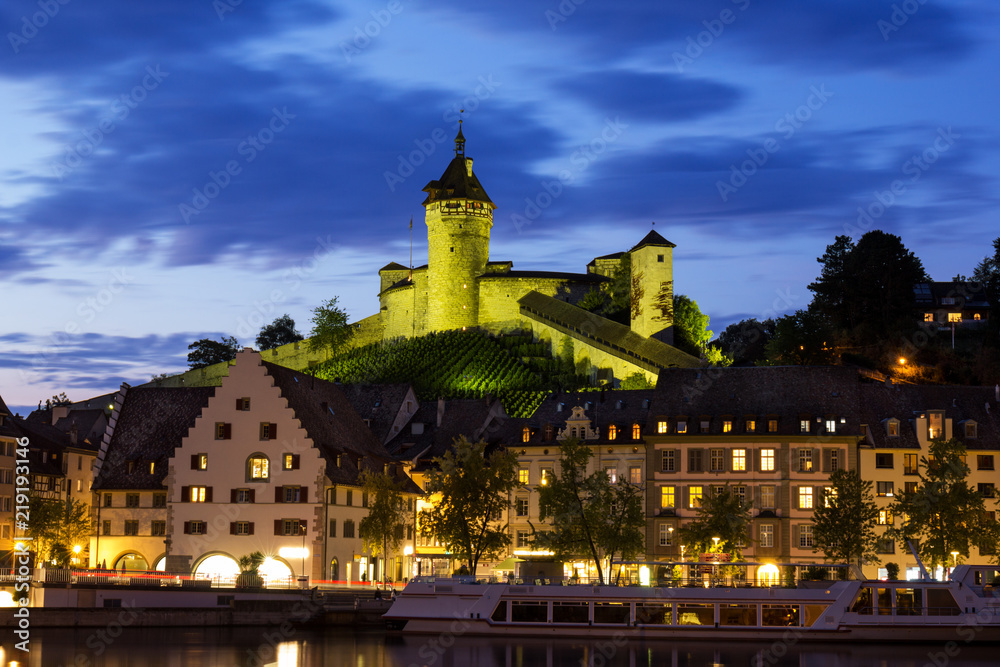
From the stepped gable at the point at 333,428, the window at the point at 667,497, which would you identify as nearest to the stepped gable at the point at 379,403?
the stepped gable at the point at 333,428

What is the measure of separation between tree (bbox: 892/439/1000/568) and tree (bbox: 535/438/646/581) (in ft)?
41.9

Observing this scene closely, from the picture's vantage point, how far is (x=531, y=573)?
65.6m

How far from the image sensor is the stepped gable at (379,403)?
94000 mm

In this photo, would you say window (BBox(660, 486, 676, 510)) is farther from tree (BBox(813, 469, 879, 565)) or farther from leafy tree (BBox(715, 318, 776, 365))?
leafy tree (BBox(715, 318, 776, 365))

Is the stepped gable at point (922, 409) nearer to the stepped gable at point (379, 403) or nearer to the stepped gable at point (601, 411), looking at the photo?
the stepped gable at point (601, 411)

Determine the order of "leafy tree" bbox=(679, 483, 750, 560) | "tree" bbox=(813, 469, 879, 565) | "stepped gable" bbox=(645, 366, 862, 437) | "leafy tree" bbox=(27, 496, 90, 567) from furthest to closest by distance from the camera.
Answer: "leafy tree" bbox=(27, 496, 90, 567)
"stepped gable" bbox=(645, 366, 862, 437)
"leafy tree" bbox=(679, 483, 750, 560)
"tree" bbox=(813, 469, 879, 565)

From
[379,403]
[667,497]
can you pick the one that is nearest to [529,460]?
[667,497]

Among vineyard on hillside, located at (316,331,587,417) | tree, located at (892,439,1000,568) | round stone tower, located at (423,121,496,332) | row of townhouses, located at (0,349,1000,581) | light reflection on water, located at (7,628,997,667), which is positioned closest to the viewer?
light reflection on water, located at (7,628,997,667)

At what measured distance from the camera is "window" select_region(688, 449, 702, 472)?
3054 inches

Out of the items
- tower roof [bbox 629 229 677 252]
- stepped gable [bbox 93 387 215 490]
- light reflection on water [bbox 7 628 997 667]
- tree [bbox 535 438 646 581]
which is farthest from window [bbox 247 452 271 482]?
tower roof [bbox 629 229 677 252]

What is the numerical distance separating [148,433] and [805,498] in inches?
1430

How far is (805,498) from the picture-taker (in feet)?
249

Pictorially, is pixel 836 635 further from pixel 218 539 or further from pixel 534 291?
pixel 534 291

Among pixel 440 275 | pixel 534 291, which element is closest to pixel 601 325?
pixel 534 291
